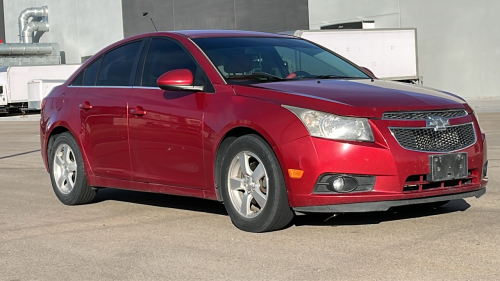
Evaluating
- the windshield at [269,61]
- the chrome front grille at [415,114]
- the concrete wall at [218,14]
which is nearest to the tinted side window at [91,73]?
the windshield at [269,61]

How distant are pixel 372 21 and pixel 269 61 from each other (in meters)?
28.1

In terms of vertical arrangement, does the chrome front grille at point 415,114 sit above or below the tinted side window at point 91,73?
below

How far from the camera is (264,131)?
6.01m

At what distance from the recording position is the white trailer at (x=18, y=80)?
133 ft

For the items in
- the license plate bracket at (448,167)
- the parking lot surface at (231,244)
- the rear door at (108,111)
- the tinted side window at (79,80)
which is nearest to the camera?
the parking lot surface at (231,244)

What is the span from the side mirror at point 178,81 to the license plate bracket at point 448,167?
193 centimetres

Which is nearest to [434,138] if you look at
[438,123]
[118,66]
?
[438,123]

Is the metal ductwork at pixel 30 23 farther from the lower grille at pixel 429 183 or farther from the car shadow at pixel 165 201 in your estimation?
the lower grille at pixel 429 183

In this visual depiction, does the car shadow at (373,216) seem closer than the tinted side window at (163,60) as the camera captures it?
Yes

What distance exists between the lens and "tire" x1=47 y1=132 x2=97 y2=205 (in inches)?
320

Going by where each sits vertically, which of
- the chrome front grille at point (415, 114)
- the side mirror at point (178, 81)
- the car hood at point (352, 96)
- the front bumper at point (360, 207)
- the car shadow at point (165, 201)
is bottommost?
the car shadow at point (165, 201)

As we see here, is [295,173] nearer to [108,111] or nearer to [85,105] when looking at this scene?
[108,111]

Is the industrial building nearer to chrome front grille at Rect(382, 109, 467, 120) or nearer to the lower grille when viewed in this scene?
the lower grille

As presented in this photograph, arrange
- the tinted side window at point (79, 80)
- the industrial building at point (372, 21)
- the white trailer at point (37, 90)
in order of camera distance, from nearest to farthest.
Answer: the tinted side window at point (79, 80) < the industrial building at point (372, 21) < the white trailer at point (37, 90)
